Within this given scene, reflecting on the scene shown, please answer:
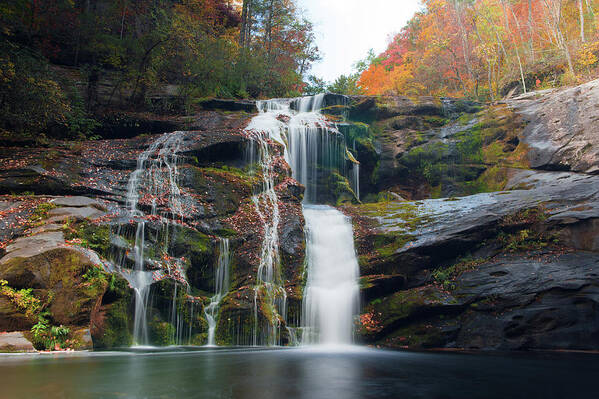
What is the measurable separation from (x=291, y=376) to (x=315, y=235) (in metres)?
6.12

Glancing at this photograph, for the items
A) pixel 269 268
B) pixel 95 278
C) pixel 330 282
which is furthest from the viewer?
pixel 330 282

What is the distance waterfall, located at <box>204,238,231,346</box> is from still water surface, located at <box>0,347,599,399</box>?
1415mm

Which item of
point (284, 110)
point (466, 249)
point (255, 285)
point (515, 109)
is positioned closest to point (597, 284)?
point (466, 249)

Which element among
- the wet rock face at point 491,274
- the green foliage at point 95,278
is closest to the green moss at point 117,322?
the green foliage at point 95,278

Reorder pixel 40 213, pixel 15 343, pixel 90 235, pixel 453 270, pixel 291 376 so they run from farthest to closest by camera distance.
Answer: pixel 453 270 < pixel 40 213 < pixel 90 235 < pixel 15 343 < pixel 291 376

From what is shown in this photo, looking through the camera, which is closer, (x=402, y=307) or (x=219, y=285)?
(x=402, y=307)

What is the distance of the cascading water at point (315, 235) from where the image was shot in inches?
340

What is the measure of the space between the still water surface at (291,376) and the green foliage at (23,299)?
3.19 feet

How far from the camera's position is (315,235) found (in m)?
10.7

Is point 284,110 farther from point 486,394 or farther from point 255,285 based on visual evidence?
point 486,394

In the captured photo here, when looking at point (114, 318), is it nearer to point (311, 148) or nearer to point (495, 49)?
point (311, 148)

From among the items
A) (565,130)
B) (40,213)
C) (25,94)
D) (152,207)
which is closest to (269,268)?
(152,207)

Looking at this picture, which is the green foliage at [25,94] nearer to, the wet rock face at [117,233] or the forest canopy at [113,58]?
the forest canopy at [113,58]

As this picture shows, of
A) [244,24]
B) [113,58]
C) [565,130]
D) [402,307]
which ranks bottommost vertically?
[402,307]
